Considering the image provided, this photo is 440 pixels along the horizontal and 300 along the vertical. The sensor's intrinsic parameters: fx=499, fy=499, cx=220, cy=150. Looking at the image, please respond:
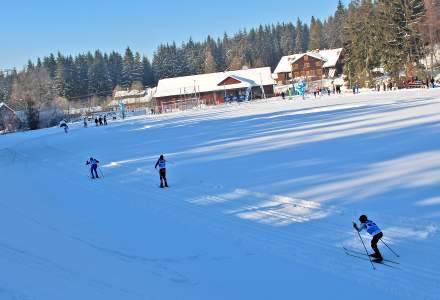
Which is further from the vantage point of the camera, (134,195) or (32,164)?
(32,164)

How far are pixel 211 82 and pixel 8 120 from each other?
33895mm

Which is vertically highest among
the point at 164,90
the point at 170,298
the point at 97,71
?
the point at 97,71

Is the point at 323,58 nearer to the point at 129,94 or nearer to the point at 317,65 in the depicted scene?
the point at 317,65

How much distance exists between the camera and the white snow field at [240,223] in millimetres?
9352

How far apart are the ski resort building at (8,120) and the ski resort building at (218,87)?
2273cm

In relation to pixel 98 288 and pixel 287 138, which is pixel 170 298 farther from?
pixel 287 138

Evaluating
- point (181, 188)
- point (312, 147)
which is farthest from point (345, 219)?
point (312, 147)

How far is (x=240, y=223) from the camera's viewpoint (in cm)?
1290

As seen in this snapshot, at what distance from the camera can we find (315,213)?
12.6 m

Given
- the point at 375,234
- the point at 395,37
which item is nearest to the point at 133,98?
the point at 395,37

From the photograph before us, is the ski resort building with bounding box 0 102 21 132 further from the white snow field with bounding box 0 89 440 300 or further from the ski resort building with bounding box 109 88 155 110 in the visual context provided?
the white snow field with bounding box 0 89 440 300

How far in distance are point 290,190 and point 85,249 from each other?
6187mm

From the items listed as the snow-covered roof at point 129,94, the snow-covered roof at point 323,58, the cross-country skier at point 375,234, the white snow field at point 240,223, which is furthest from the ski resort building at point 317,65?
the cross-country skier at point 375,234

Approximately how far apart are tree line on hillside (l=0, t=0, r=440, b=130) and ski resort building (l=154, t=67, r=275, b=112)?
15.7 meters
